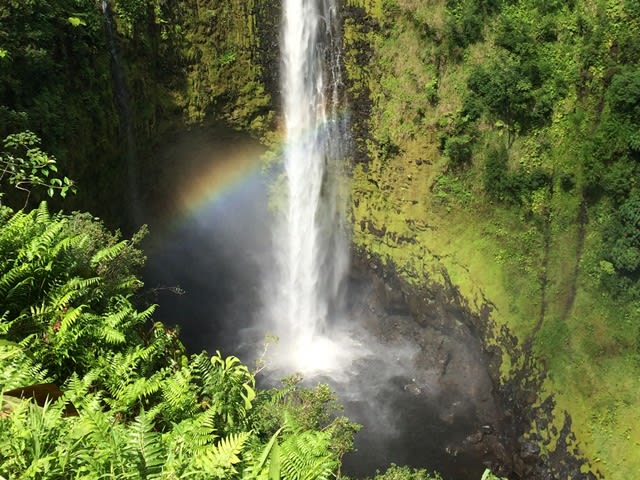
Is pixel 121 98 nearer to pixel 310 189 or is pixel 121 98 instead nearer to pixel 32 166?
pixel 310 189

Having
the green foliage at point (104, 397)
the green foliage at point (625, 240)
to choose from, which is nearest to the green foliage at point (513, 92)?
the green foliage at point (625, 240)

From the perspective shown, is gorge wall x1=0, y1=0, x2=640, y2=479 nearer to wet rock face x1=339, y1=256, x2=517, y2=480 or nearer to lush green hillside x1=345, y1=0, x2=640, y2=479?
lush green hillside x1=345, y1=0, x2=640, y2=479

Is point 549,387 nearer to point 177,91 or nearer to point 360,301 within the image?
point 360,301

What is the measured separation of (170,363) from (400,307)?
1621 centimetres

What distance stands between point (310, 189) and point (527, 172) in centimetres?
888

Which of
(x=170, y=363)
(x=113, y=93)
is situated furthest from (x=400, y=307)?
(x=170, y=363)

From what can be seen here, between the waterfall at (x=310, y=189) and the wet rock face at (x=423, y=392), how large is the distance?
1.58 metres

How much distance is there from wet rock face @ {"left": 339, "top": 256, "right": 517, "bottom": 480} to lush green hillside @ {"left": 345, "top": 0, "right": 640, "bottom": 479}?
43.4 inches

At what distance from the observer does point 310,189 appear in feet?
72.2

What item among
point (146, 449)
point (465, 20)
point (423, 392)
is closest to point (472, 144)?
point (465, 20)

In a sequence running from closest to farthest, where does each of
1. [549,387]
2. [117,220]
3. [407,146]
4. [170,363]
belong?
[170,363] → [549,387] → [117,220] → [407,146]

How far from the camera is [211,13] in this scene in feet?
62.4

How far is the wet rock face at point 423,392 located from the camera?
51.2 feet

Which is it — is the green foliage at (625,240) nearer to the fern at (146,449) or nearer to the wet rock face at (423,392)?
the wet rock face at (423,392)
